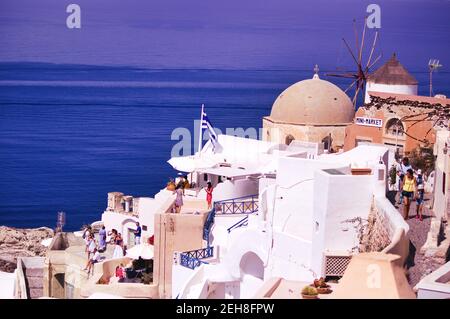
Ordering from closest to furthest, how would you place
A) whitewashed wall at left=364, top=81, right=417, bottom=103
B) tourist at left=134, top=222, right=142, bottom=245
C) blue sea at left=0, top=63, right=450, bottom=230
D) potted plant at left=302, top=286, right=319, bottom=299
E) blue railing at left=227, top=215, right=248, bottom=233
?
1. potted plant at left=302, top=286, right=319, bottom=299
2. blue railing at left=227, top=215, right=248, bottom=233
3. tourist at left=134, top=222, right=142, bottom=245
4. whitewashed wall at left=364, top=81, right=417, bottom=103
5. blue sea at left=0, top=63, right=450, bottom=230

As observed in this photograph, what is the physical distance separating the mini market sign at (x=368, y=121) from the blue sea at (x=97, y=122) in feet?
51.2

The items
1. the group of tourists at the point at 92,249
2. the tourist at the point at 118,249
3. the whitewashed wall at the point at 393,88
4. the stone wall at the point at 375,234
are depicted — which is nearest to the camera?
the stone wall at the point at 375,234

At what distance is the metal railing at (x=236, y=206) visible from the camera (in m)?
14.8

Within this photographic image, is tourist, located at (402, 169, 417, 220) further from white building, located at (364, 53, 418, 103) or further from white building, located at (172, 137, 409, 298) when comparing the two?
white building, located at (364, 53, 418, 103)

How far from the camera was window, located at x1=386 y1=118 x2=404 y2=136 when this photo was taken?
18.8 meters

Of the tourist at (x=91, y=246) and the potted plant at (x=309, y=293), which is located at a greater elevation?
the potted plant at (x=309, y=293)

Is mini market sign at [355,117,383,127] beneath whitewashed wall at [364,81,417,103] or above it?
beneath

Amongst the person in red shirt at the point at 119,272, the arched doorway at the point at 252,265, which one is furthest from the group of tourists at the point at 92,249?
the arched doorway at the point at 252,265

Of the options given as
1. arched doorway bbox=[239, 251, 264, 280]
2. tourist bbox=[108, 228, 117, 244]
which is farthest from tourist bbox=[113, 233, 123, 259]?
arched doorway bbox=[239, 251, 264, 280]

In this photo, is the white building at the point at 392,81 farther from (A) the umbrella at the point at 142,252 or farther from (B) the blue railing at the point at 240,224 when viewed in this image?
(A) the umbrella at the point at 142,252

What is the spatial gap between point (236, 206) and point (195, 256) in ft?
5.16

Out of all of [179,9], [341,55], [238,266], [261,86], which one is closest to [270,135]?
[238,266]

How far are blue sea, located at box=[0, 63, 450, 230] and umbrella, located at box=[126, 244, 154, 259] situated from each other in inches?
732
